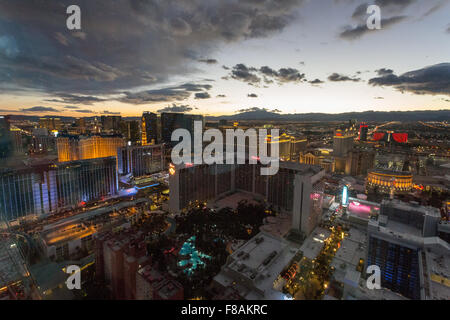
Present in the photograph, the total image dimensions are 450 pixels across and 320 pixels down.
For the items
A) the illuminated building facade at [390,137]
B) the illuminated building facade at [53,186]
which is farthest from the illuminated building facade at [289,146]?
the illuminated building facade at [53,186]

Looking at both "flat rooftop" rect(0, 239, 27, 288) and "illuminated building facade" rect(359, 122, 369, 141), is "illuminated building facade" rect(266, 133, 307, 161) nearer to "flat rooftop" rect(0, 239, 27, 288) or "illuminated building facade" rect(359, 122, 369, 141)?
"illuminated building facade" rect(359, 122, 369, 141)

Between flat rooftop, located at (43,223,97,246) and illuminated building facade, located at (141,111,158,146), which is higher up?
illuminated building facade, located at (141,111,158,146)

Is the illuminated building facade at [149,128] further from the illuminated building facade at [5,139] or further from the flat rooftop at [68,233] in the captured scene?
the flat rooftop at [68,233]

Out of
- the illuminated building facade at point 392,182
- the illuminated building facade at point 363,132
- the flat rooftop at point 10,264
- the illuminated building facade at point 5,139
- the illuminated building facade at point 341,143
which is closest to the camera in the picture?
the flat rooftop at point 10,264

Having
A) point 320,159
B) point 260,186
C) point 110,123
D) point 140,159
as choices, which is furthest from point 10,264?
point 110,123

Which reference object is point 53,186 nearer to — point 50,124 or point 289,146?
point 289,146

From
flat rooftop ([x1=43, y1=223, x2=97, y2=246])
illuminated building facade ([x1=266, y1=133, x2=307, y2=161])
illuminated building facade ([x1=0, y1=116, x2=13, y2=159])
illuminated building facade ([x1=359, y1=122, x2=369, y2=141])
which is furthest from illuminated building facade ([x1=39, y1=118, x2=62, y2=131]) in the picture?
illuminated building facade ([x1=359, y1=122, x2=369, y2=141])
